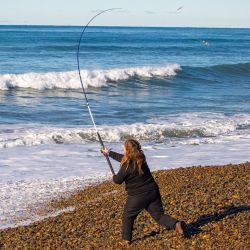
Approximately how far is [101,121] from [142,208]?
12653 mm

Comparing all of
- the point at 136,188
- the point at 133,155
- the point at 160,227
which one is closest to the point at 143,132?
the point at 160,227

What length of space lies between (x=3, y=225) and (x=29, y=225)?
55 cm

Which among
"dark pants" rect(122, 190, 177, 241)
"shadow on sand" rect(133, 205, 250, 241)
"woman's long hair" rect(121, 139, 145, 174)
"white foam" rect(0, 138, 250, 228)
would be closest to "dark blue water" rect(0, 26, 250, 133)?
"white foam" rect(0, 138, 250, 228)

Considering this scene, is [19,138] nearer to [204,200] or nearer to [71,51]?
[204,200]

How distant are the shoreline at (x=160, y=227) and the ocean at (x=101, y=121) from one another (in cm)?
92

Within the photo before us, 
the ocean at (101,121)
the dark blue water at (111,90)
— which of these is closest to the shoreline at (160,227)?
the ocean at (101,121)

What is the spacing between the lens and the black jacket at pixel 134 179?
723 cm

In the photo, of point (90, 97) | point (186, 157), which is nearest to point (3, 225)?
point (186, 157)

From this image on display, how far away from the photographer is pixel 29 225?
29.2 feet

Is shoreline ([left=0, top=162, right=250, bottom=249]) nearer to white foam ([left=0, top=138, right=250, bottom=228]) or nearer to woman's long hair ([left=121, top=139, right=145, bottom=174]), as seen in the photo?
white foam ([left=0, top=138, right=250, bottom=228])

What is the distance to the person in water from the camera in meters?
7.19

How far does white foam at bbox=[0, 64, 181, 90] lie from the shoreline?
2047 centimetres

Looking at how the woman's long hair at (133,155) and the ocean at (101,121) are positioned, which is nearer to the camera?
the woman's long hair at (133,155)

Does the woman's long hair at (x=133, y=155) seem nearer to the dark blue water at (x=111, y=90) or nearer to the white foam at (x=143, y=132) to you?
the white foam at (x=143, y=132)
